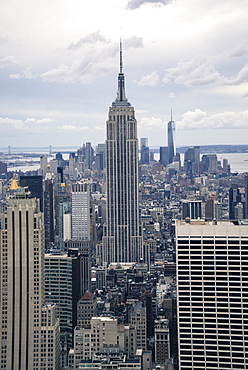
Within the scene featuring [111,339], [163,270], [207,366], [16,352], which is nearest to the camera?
[207,366]

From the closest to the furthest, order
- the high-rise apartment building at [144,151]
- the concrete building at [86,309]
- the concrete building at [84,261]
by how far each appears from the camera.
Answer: the concrete building at [86,309]
the concrete building at [84,261]
the high-rise apartment building at [144,151]

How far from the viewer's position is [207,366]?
9.73 metres

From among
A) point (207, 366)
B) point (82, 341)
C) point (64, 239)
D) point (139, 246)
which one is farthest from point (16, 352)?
point (139, 246)

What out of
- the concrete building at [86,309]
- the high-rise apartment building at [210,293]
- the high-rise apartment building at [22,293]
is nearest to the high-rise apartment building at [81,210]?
the concrete building at [86,309]

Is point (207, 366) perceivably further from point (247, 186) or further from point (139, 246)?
point (139, 246)

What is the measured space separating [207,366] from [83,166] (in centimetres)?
1730

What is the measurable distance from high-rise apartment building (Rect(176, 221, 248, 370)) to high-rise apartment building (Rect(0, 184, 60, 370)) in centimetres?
265

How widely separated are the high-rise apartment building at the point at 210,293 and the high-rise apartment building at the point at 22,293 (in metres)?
2.65

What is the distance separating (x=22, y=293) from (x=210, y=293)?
340cm

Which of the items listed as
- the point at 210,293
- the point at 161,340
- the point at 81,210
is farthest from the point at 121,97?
the point at 210,293

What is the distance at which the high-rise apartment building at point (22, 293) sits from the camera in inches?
440

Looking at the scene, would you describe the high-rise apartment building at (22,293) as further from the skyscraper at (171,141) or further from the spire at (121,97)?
the spire at (121,97)

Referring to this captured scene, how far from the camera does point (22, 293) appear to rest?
37.1ft

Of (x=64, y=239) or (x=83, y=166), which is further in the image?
(x=83, y=166)
